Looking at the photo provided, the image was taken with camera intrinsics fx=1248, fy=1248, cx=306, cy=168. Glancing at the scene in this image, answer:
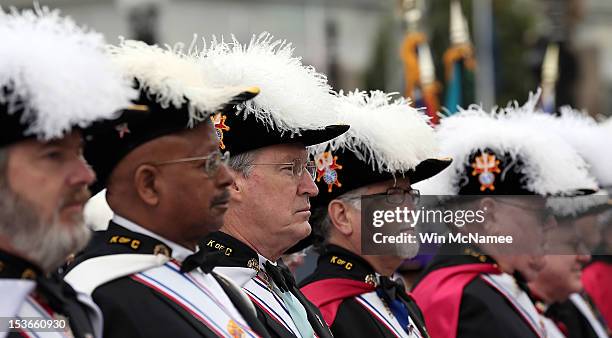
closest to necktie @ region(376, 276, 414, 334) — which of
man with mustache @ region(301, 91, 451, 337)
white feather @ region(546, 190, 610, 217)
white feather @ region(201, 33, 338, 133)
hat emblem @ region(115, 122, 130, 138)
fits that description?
man with mustache @ region(301, 91, 451, 337)

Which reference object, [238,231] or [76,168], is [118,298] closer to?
[76,168]

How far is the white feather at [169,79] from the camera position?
3949 mm

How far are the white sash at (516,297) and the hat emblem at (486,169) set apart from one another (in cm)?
48

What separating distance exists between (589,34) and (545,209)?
44.8 meters

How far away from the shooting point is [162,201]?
393 centimetres

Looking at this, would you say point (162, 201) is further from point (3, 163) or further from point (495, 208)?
point (495, 208)

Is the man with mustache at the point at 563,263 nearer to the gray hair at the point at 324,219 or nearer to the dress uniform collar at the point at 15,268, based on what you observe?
the gray hair at the point at 324,219

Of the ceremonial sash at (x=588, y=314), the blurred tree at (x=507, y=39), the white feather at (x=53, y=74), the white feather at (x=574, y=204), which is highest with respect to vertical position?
the white feather at (x=53, y=74)

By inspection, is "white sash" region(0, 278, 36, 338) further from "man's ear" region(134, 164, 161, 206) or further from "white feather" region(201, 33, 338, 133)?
"white feather" region(201, 33, 338, 133)

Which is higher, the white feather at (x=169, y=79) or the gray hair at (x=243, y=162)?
→ the white feather at (x=169, y=79)

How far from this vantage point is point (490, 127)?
674 cm

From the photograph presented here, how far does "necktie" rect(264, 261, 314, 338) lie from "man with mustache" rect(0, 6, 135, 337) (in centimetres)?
141

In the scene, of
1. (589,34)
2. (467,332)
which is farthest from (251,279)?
(589,34)

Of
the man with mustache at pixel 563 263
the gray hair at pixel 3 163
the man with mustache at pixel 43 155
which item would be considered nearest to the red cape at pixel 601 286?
the man with mustache at pixel 563 263
